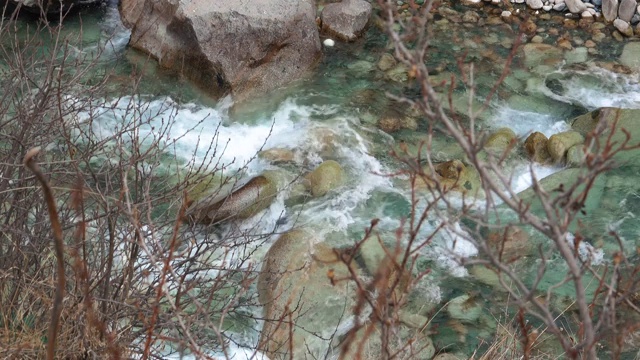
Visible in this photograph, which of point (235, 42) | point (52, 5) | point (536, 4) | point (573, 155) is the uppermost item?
point (52, 5)

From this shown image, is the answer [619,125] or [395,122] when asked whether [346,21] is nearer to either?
[395,122]

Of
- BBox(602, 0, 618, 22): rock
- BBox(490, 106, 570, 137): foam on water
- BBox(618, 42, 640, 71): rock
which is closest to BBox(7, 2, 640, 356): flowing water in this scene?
BBox(490, 106, 570, 137): foam on water

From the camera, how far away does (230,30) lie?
725 cm

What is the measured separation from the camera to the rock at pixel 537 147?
6.64 m

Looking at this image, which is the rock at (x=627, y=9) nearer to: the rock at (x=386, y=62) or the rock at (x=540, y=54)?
the rock at (x=540, y=54)

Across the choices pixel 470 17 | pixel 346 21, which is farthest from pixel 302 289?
pixel 470 17

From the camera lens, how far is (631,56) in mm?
7820

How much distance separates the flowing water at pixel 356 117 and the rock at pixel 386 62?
66mm

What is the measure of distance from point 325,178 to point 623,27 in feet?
12.2

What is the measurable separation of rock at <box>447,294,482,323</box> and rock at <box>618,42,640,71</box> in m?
3.46

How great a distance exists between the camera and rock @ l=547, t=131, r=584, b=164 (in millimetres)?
6551


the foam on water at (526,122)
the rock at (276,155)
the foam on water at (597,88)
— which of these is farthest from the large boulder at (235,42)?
the foam on water at (597,88)

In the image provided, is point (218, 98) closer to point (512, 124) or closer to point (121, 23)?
point (121, 23)

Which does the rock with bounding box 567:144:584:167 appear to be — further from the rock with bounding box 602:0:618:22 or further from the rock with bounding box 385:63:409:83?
the rock with bounding box 602:0:618:22
